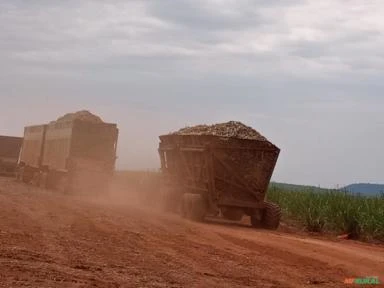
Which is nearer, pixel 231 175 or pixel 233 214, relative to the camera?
pixel 231 175

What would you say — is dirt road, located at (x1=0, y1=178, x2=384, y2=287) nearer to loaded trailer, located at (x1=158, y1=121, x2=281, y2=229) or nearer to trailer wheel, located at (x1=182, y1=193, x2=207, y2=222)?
trailer wheel, located at (x1=182, y1=193, x2=207, y2=222)

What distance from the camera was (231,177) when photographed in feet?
63.5

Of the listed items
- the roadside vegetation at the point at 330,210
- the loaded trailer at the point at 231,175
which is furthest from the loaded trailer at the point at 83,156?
the loaded trailer at the point at 231,175

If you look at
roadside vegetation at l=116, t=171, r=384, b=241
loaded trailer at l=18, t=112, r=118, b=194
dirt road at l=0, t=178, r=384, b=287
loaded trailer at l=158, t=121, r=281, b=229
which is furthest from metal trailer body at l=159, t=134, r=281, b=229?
loaded trailer at l=18, t=112, r=118, b=194

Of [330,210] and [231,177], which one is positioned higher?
[231,177]

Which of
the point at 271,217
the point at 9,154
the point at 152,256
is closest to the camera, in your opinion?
the point at 152,256

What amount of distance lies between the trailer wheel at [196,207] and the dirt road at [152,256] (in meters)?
2.30

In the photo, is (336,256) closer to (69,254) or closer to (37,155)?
(69,254)

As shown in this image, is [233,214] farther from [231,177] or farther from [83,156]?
[83,156]

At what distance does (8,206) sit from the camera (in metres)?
17.5

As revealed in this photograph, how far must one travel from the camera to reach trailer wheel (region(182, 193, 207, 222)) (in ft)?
63.3

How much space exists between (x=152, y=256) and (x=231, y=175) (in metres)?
9.02

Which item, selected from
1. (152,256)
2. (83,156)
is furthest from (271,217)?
(83,156)

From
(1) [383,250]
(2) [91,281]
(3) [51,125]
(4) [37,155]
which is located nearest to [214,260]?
(2) [91,281]
